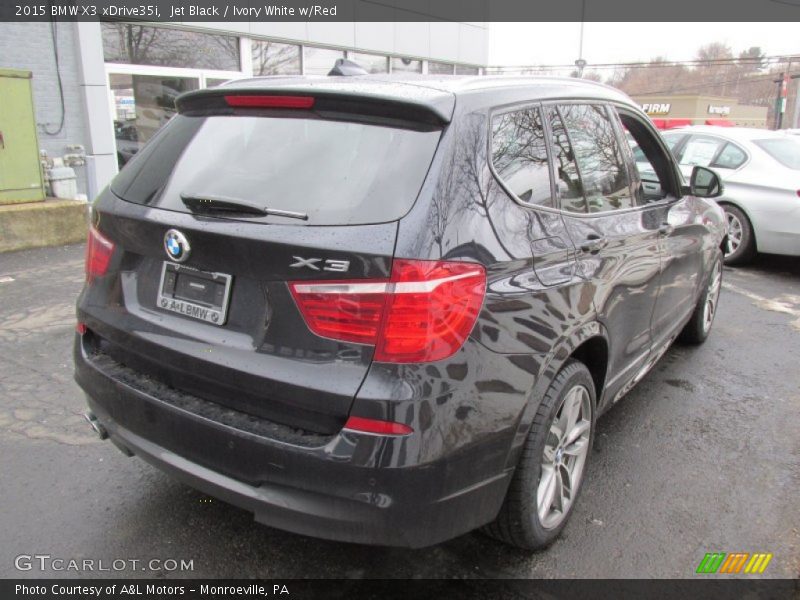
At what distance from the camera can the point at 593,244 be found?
2686 millimetres

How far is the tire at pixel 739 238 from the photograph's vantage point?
773cm

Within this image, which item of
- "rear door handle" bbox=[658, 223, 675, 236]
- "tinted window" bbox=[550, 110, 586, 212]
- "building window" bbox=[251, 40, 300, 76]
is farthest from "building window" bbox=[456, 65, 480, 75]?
"tinted window" bbox=[550, 110, 586, 212]

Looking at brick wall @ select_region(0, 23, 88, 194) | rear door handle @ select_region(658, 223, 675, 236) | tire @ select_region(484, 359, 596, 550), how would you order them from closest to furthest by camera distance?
1. tire @ select_region(484, 359, 596, 550)
2. rear door handle @ select_region(658, 223, 675, 236)
3. brick wall @ select_region(0, 23, 88, 194)

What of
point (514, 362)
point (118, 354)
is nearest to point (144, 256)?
point (118, 354)

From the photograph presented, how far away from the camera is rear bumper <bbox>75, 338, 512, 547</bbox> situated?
6.23 feet

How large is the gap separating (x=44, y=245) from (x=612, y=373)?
279 inches

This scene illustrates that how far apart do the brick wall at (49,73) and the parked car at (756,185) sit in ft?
28.2

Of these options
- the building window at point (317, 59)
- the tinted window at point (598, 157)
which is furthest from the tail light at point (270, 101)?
the building window at point (317, 59)

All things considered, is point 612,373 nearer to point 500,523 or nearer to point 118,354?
point 500,523

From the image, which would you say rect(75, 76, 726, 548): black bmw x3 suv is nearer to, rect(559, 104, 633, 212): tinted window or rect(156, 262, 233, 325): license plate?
rect(156, 262, 233, 325): license plate

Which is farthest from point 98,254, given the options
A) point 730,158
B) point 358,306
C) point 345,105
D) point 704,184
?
point 730,158

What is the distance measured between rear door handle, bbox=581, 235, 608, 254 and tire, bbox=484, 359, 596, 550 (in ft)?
1.56

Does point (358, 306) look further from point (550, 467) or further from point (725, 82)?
point (725, 82)

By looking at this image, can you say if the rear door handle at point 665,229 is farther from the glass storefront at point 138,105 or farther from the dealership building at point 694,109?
the dealership building at point 694,109
